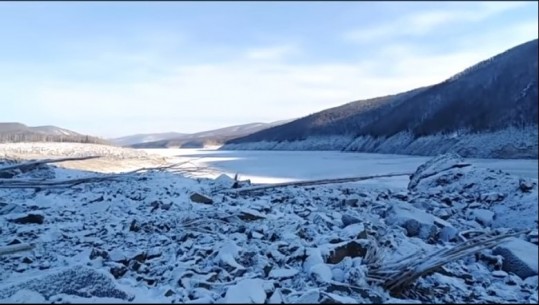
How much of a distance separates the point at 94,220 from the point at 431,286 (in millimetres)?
5517

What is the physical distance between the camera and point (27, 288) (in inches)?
184

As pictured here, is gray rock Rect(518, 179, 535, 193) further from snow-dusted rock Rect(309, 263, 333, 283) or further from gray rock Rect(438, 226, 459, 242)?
snow-dusted rock Rect(309, 263, 333, 283)

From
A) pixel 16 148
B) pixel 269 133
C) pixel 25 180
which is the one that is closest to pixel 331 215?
pixel 25 180

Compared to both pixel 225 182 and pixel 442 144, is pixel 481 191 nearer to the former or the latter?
pixel 225 182

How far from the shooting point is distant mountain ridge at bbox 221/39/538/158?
25.5ft

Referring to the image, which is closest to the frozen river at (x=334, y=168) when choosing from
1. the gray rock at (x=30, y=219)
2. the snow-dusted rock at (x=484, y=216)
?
the snow-dusted rock at (x=484, y=216)

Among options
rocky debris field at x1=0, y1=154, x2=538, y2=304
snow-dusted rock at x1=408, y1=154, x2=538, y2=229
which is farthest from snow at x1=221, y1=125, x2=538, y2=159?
rocky debris field at x1=0, y1=154, x2=538, y2=304

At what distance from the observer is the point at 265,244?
19.6 ft

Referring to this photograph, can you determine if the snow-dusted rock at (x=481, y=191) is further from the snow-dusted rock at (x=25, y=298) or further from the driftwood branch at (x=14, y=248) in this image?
the driftwood branch at (x=14, y=248)

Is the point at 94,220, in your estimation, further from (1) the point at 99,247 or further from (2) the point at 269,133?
(2) the point at 269,133

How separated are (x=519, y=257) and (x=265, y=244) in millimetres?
2859

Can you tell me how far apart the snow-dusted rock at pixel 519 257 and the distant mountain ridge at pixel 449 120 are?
116 cm

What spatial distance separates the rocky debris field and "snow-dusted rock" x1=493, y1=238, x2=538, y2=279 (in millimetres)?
12

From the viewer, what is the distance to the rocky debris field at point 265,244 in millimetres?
4562
